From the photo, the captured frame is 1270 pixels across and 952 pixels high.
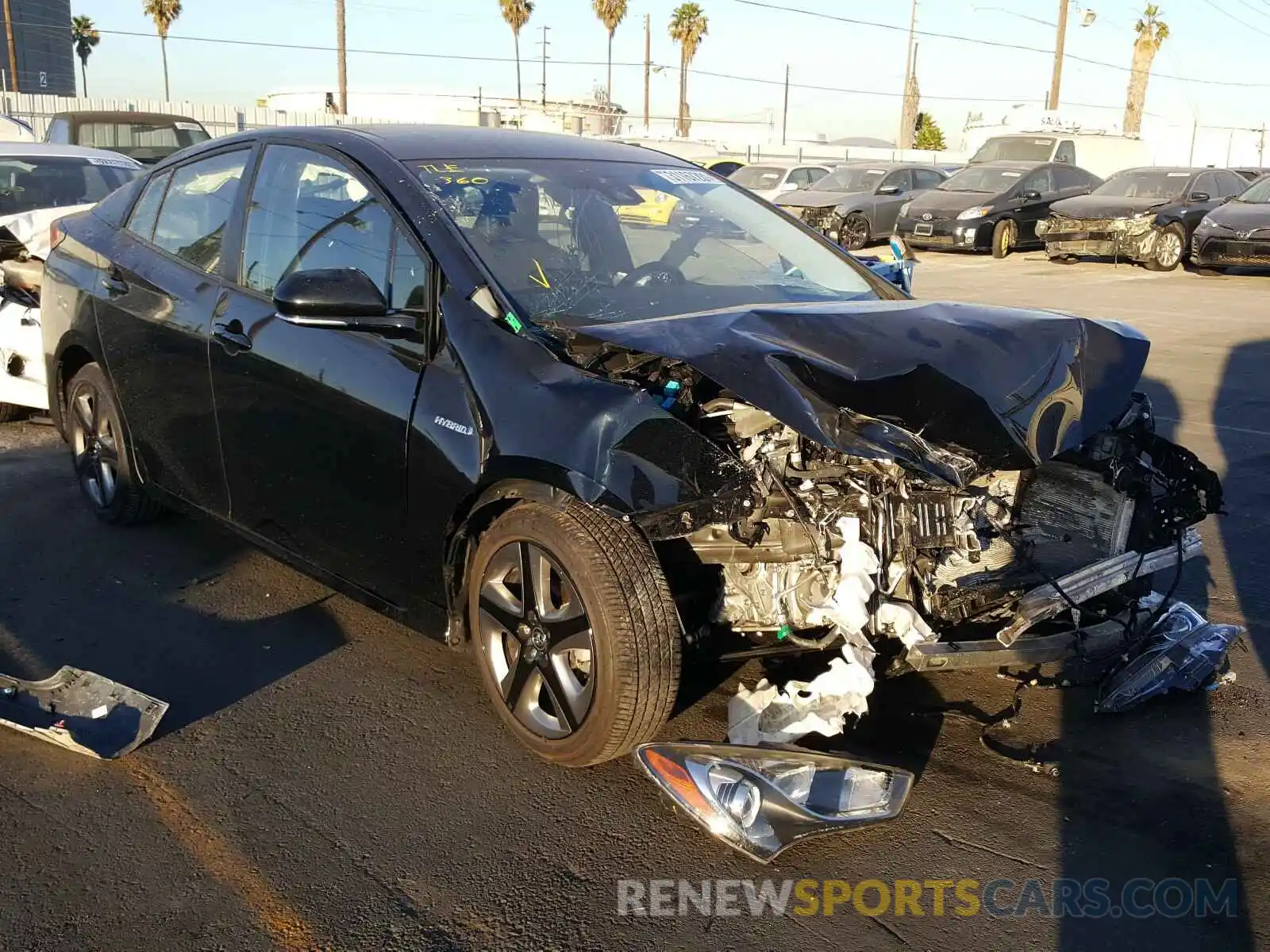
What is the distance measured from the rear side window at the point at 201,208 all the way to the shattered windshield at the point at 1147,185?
17.5 m

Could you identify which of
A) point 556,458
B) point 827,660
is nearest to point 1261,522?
point 827,660

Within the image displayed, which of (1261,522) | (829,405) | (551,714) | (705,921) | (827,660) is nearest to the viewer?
(705,921)

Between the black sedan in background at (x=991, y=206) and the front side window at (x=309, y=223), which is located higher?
the front side window at (x=309, y=223)

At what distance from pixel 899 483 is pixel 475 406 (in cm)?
118

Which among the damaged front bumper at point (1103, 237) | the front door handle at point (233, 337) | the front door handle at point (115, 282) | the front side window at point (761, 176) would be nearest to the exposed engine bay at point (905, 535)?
the front door handle at point (233, 337)

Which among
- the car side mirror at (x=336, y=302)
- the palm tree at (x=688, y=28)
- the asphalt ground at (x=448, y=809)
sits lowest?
the asphalt ground at (x=448, y=809)

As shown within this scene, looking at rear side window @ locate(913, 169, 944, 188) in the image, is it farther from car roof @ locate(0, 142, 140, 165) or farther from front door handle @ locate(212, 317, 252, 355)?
front door handle @ locate(212, 317, 252, 355)

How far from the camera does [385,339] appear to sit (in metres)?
3.56

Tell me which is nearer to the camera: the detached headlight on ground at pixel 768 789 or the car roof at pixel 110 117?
the detached headlight on ground at pixel 768 789

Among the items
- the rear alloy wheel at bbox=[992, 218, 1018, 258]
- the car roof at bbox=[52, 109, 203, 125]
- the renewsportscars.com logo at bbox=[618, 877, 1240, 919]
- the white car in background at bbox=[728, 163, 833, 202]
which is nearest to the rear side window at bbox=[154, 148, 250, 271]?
the renewsportscars.com logo at bbox=[618, 877, 1240, 919]

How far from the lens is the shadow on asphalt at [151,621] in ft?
13.1

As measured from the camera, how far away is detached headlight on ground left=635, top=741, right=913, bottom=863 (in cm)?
292

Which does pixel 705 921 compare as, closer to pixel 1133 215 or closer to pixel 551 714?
pixel 551 714

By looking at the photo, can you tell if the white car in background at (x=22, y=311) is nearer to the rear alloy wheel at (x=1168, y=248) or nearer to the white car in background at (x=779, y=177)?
the rear alloy wheel at (x=1168, y=248)
